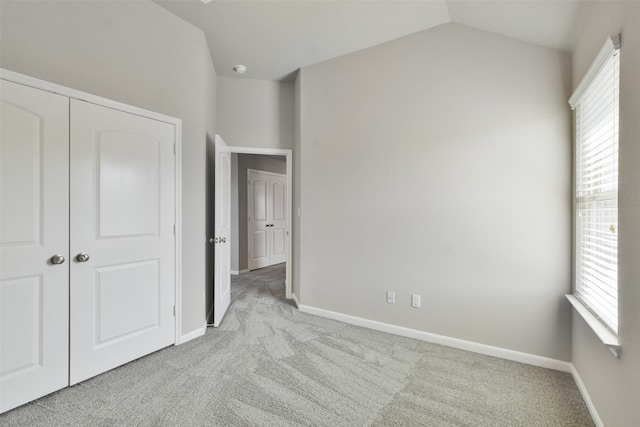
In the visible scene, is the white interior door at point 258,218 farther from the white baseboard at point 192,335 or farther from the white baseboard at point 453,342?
the white baseboard at point 192,335

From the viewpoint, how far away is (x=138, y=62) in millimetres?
2316

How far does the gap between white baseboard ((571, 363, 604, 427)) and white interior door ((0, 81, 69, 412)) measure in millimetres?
3323

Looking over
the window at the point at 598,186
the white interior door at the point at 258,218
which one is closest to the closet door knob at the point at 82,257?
the window at the point at 598,186

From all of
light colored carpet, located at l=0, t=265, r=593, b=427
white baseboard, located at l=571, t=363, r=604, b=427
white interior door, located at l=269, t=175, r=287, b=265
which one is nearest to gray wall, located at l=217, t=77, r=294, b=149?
light colored carpet, located at l=0, t=265, r=593, b=427

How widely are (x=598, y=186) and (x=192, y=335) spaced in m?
3.31

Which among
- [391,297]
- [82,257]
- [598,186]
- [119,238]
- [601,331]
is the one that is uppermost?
[598,186]

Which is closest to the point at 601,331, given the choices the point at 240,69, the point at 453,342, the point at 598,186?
the point at 598,186

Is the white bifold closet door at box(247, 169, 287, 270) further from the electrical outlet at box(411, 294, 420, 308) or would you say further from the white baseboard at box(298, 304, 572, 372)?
the electrical outlet at box(411, 294, 420, 308)

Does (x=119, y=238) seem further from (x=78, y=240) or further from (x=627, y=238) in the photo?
(x=627, y=238)

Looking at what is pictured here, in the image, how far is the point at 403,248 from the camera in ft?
9.26

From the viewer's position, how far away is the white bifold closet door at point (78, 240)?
1.72m

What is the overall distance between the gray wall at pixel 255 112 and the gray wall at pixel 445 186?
451 millimetres

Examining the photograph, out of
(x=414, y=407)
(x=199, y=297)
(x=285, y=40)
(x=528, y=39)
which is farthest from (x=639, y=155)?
(x=199, y=297)

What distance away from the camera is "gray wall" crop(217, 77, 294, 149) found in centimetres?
370
